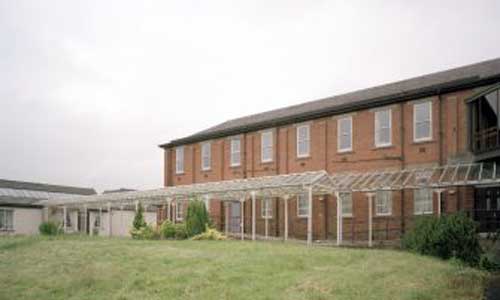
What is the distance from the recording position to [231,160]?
114 ft

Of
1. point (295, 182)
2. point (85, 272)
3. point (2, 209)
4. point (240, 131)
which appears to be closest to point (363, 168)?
point (295, 182)

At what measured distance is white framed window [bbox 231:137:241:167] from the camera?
112ft

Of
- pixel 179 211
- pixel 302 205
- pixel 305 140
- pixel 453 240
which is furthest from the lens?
pixel 179 211

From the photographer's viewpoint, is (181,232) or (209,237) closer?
(209,237)

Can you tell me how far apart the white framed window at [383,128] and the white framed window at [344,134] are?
164 cm

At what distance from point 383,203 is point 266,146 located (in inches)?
346

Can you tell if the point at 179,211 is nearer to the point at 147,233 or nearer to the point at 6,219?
the point at 147,233

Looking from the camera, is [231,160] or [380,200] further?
[231,160]

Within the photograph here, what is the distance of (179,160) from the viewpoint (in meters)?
39.3

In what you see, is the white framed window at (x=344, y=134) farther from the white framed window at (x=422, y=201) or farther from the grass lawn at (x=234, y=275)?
the grass lawn at (x=234, y=275)

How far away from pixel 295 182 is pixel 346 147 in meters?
4.69

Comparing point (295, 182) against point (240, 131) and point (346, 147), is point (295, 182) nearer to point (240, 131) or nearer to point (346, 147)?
point (346, 147)

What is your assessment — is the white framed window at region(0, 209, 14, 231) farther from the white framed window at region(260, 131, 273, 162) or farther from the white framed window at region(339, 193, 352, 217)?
the white framed window at region(339, 193, 352, 217)

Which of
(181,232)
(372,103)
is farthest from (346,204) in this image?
(181,232)
